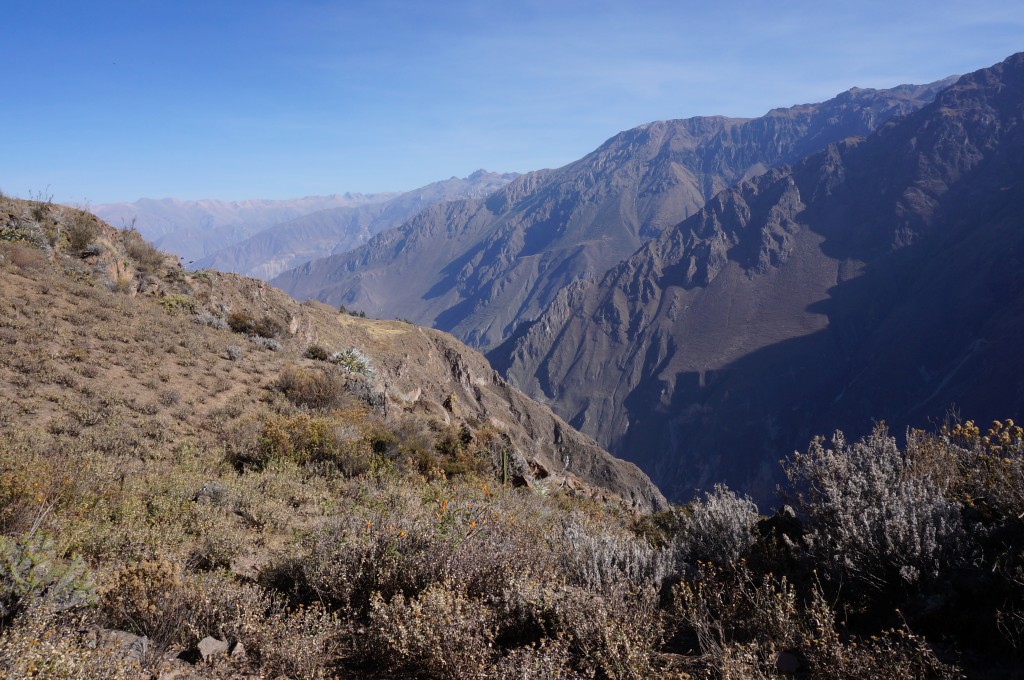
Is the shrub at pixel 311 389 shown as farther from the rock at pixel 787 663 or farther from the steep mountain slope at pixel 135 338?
the rock at pixel 787 663

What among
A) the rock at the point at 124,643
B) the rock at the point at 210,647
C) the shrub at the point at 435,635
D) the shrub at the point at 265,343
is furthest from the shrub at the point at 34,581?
the shrub at the point at 265,343

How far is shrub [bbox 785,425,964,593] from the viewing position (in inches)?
141

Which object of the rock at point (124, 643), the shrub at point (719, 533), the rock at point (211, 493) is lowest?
the shrub at point (719, 533)

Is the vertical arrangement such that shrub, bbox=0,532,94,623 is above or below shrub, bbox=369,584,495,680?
above

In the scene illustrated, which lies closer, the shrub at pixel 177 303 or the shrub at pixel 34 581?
the shrub at pixel 34 581

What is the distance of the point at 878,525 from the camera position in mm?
3846

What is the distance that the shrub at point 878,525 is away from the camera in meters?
A: 3.58

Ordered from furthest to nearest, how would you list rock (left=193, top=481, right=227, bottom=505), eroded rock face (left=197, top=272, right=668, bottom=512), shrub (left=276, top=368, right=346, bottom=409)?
eroded rock face (left=197, top=272, right=668, bottom=512) → shrub (left=276, top=368, right=346, bottom=409) → rock (left=193, top=481, right=227, bottom=505)

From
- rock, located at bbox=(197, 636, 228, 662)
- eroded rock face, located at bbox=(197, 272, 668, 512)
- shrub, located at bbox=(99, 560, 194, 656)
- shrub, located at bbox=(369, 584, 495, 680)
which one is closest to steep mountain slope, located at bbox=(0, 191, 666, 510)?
eroded rock face, located at bbox=(197, 272, 668, 512)

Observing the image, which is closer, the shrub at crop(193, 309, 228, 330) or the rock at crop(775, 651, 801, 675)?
the rock at crop(775, 651, 801, 675)

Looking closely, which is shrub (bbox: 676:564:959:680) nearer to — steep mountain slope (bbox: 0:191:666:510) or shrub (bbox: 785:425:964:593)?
shrub (bbox: 785:425:964:593)

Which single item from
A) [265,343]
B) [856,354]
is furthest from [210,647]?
[856,354]

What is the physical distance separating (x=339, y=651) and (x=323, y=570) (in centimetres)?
71

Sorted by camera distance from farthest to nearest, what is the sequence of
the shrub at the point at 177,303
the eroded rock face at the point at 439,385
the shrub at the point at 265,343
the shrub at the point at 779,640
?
the shrub at the point at 177,303, the shrub at the point at 265,343, the eroded rock face at the point at 439,385, the shrub at the point at 779,640
